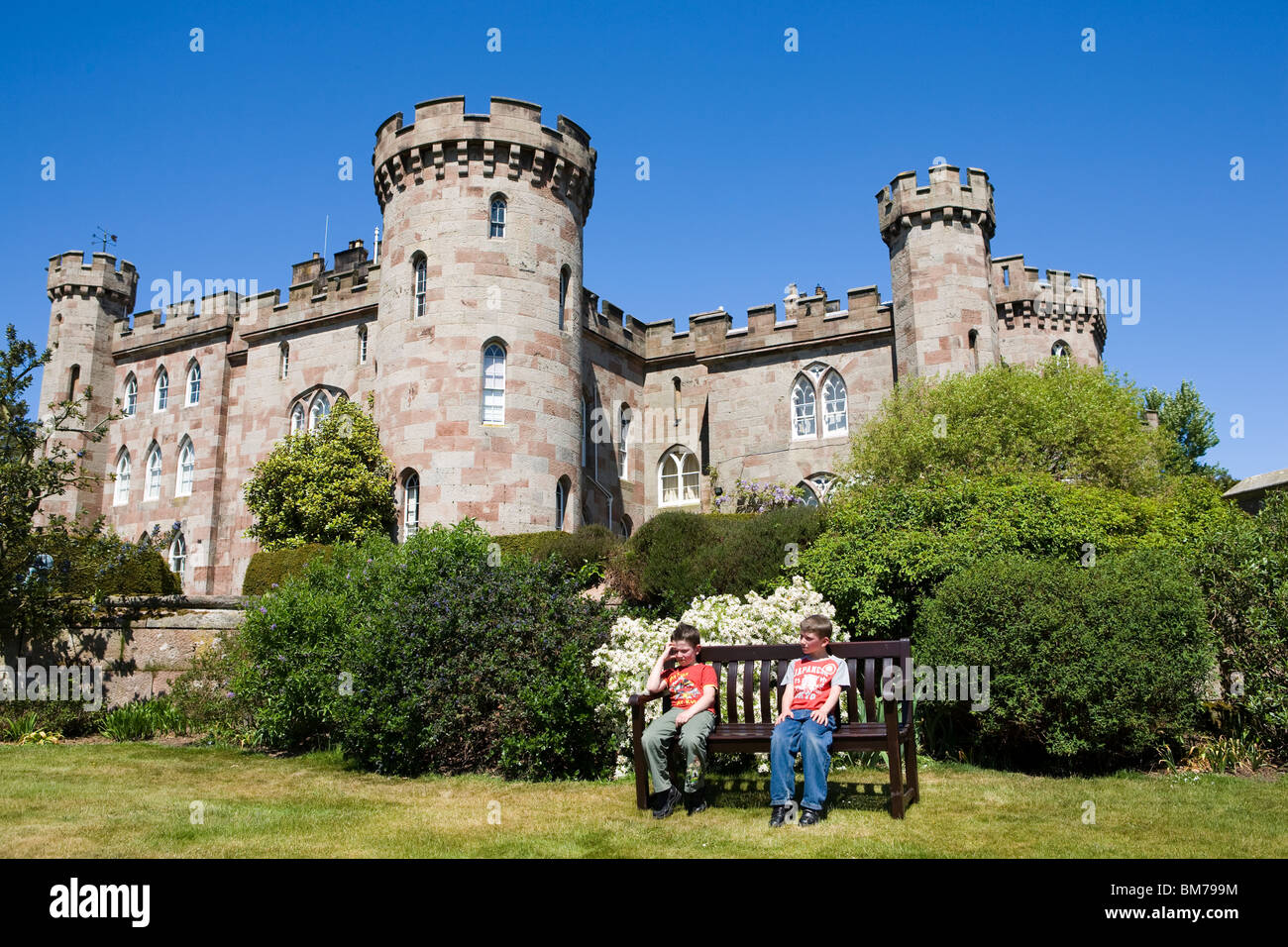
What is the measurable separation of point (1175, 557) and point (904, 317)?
53.7ft

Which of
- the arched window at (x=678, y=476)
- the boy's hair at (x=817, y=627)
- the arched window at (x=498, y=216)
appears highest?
the arched window at (x=498, y=216)

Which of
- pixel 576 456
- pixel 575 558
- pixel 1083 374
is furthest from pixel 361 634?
pixel 1083 374

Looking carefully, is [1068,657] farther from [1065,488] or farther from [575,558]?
[575,558]

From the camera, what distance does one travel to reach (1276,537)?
9.52 meters

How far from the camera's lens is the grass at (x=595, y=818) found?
19.2 feet

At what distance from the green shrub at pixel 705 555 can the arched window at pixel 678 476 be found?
12925mm

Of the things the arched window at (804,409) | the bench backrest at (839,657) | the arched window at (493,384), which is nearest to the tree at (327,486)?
the arched window at (493,384)

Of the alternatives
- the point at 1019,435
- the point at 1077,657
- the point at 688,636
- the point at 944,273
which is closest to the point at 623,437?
the point at 944,273

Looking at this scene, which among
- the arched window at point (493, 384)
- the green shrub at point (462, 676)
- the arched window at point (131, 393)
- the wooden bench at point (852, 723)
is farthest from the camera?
the arched window at point (131, 393)

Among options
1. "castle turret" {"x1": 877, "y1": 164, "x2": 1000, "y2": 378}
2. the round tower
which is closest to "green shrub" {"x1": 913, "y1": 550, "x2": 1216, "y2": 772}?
the round tower

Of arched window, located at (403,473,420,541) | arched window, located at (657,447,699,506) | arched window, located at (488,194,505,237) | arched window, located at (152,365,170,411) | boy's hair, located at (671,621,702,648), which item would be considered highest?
arched window, located at (488,194,505,237)

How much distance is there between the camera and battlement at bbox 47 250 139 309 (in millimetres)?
32000

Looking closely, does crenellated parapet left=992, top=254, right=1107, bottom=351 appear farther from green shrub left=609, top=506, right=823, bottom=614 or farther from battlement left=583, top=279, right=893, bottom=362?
green shrub left=609, top=506, right=823, bottom=614

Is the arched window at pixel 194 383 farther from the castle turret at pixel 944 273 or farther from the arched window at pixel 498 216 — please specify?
the castle turret at pixel 944 273
